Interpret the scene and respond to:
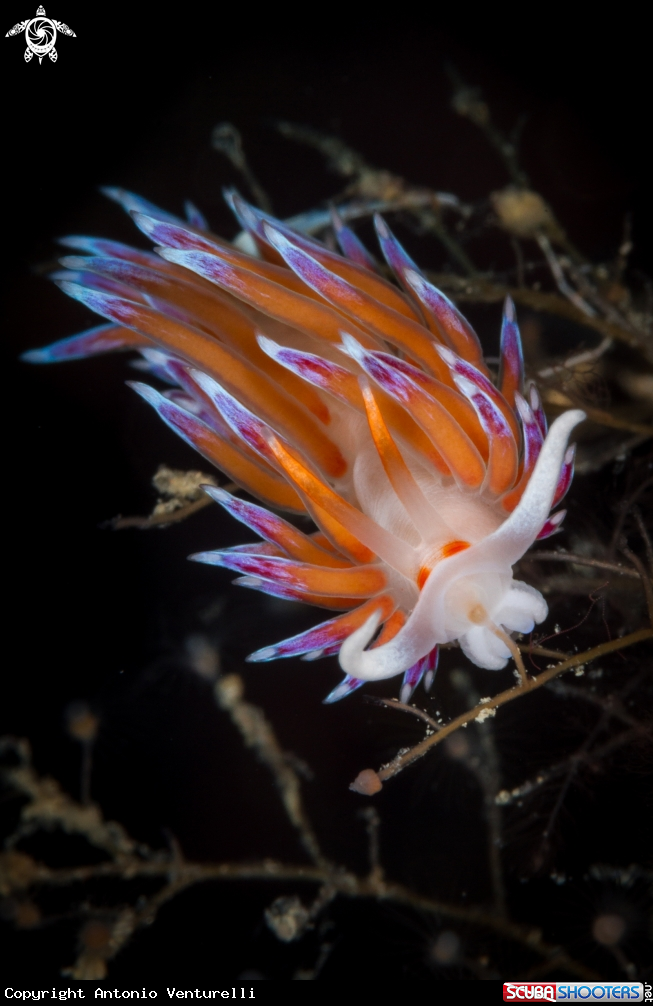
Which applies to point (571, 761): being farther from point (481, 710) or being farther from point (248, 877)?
point (248, 877)

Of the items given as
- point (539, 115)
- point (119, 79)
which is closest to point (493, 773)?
point (539, 115)

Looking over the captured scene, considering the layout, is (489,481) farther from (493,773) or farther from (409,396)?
(493,773)

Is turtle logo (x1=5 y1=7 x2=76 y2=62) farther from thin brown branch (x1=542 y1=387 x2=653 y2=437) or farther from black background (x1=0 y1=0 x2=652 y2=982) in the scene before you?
thin brown branch (x1=542 y1=387 x2=653 y2=437)

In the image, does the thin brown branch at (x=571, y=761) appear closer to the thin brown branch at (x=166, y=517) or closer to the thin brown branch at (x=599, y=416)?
the thin brown branch at (x=599, y=416)

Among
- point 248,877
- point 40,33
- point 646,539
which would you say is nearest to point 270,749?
point 248,877

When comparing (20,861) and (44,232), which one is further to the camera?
(44,232)
